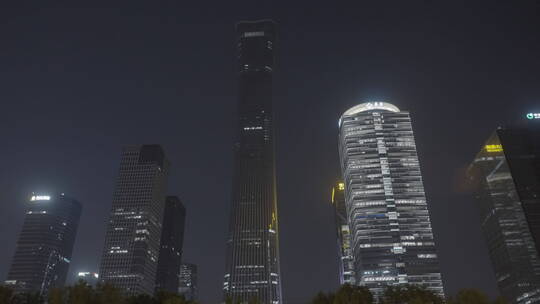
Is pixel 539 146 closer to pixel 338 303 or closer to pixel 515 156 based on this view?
pixel 515 156

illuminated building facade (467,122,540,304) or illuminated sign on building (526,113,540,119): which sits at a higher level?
illuminated sign on building (526,113,540,119)

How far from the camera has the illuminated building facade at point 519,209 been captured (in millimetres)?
174250

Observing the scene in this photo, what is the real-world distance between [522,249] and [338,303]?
15235 cm

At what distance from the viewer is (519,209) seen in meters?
181

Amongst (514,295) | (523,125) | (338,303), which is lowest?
(338,303)

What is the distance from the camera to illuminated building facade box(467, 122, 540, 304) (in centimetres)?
17425

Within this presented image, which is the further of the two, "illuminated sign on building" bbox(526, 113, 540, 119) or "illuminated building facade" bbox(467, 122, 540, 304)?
"illuminated sign on building" bbox(526, 113, 540, 119)

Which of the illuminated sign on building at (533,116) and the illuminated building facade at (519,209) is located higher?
the illuminated sign on building at (533,116)

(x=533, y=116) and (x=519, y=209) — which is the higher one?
(x=533, y=116)

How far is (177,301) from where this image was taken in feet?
212

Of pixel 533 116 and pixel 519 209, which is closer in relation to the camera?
pixel 519 209

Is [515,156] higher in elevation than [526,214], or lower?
higher

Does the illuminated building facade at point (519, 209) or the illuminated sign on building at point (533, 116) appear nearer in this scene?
the illuminated building facade at point (519, 209)

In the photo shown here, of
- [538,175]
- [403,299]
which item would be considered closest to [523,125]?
[538,175]
